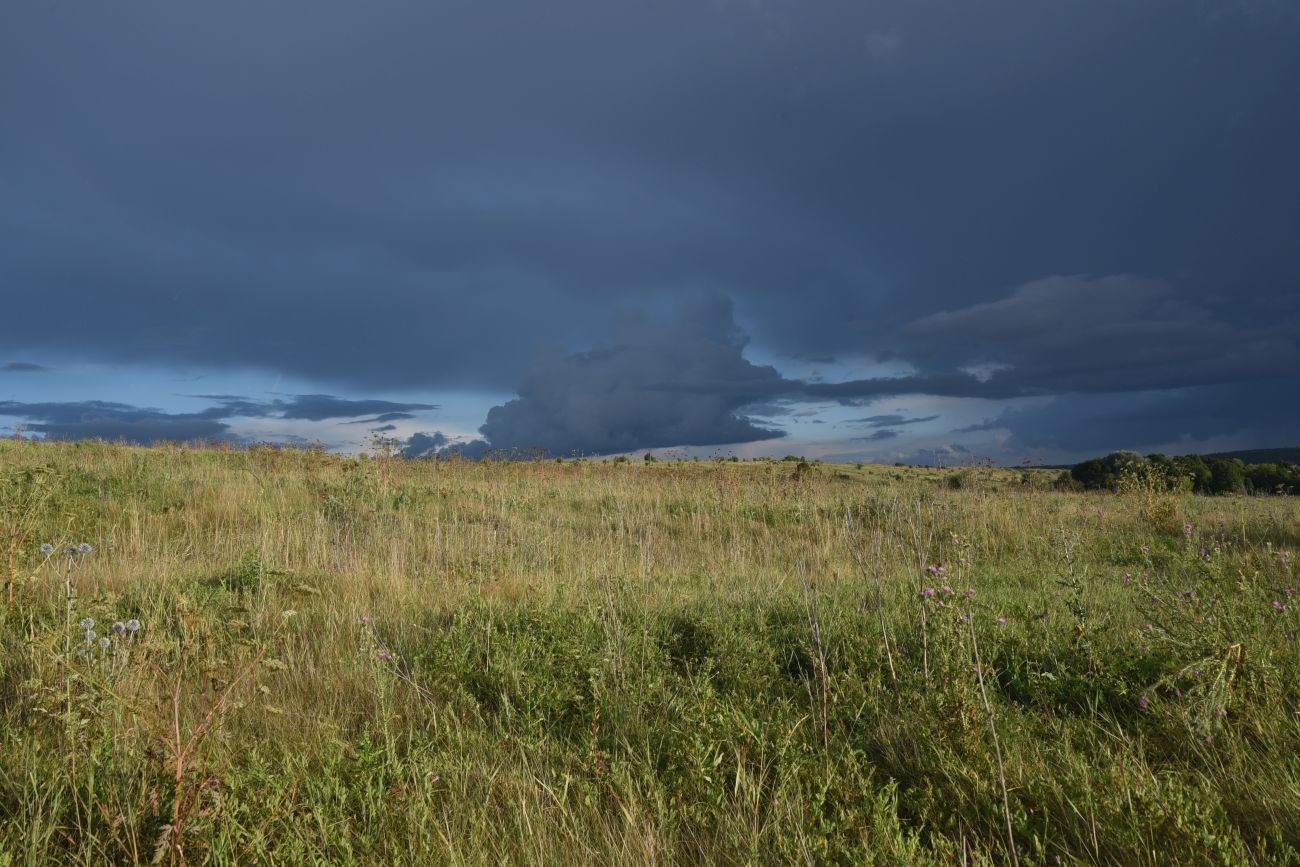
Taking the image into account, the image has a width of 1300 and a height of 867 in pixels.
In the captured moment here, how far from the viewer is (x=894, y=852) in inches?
80.0

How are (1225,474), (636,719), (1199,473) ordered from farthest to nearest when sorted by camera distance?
1. (1225,474)
2. (1199,473)
3. (636,719)

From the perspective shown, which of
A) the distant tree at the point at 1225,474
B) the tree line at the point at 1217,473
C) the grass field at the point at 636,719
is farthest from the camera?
the distant tree at the point at 1225,474

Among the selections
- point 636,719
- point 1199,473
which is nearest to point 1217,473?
point 1199,473

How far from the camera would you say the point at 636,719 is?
320 centimetres

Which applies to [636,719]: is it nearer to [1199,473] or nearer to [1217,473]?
[1199,473]

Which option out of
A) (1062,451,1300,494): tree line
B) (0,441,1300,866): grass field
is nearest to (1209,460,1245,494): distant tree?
(1062,451,1300,494): tree line

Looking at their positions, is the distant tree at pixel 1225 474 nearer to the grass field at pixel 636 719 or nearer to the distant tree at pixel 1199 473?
the distant tree at pixel 1199 473

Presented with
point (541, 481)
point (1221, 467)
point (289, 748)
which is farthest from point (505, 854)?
point (1221, 467)

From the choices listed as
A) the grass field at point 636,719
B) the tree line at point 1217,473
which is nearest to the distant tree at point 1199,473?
the tree line at point 1217,473

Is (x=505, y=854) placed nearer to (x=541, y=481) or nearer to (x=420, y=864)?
(x=420, y=864)

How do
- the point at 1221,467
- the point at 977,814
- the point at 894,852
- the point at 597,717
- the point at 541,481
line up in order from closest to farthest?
the point at 894,852, the point at 977,814, the point at 597,717, the point at 541,481, the point at 1221,467

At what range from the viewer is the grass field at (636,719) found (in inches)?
91.0

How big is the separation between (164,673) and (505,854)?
9.35 ft

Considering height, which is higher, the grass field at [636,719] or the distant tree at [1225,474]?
the distant tree at [1225,474]
